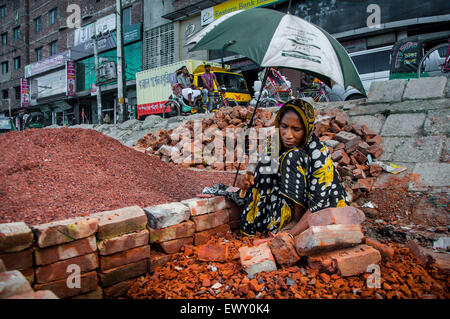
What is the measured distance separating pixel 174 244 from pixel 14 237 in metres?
1.04

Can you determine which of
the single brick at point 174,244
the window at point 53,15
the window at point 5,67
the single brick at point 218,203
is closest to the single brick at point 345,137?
the single brick at point 218,203

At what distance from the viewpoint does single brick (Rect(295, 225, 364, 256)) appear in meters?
1.77

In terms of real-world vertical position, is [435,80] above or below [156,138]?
above

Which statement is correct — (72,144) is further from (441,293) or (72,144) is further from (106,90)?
(106,90)

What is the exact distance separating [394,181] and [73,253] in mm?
3555

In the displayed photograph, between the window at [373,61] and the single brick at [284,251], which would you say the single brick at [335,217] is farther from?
the window at [373,61]

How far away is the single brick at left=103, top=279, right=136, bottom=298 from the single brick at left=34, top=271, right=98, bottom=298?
0.30 feet

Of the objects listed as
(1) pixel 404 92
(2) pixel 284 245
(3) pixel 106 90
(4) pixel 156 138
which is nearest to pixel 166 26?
(3) pixel 106 90

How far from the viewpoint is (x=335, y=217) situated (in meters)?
1.94

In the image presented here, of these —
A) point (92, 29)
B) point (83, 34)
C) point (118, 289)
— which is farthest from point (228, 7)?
point (118, 289)

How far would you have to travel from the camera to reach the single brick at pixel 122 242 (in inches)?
73.0

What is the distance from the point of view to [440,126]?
416 cm

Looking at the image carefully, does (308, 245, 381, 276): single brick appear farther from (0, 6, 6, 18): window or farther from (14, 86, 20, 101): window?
(0, 6, 6, 18): window

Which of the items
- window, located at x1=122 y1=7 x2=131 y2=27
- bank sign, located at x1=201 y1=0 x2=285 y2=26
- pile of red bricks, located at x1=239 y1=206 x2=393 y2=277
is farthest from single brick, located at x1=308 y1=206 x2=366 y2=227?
window, located at x1=122 y1=7 x2=131 y2=27
